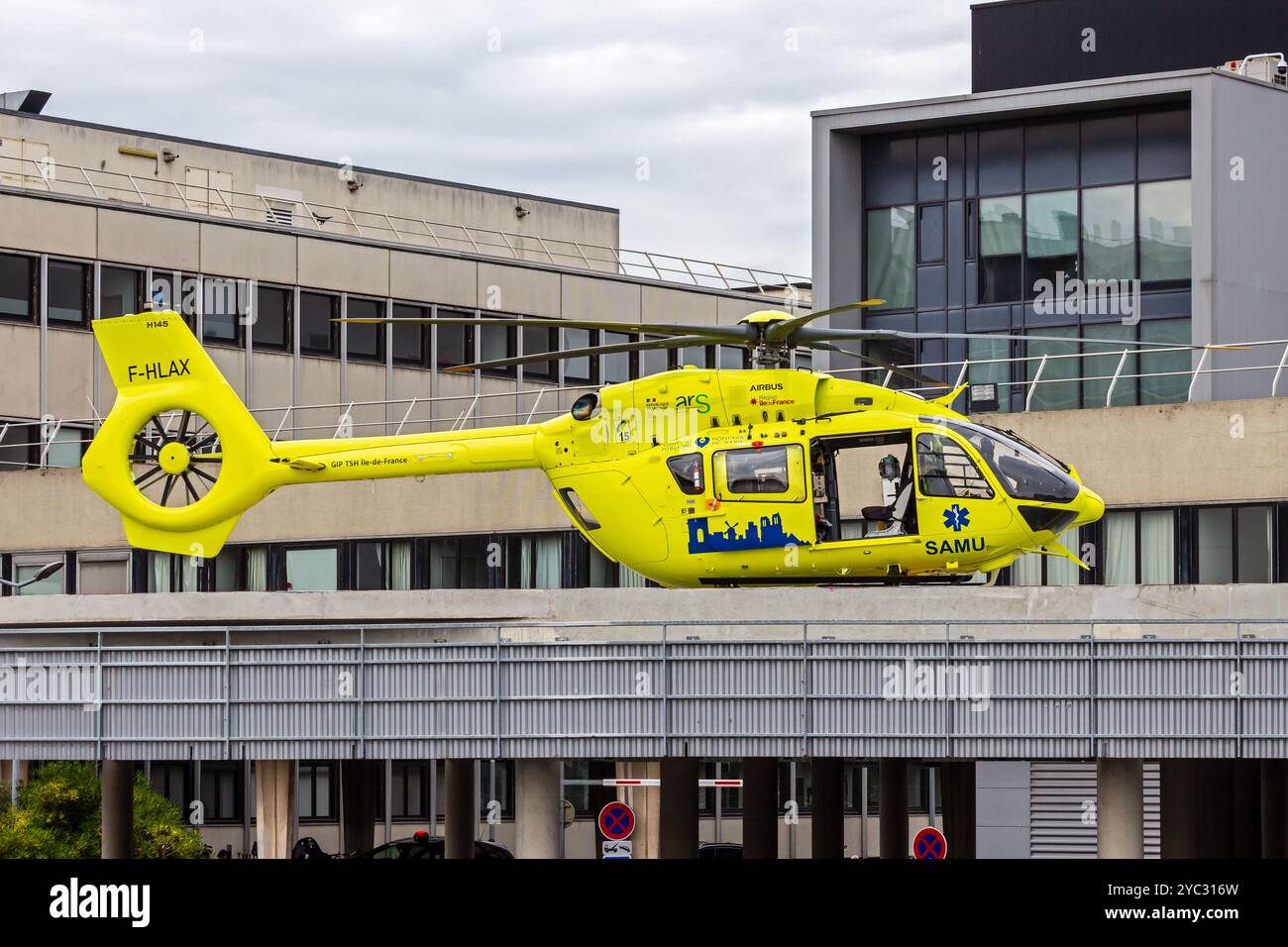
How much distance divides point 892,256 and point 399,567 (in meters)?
16.9

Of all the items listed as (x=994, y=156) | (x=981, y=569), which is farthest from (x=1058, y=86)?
(x=981, y=569)

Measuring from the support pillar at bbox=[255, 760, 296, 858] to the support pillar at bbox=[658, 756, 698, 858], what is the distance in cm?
2476

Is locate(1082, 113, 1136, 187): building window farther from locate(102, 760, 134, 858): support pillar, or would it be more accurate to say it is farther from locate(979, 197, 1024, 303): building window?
locate(102, 760, 134, 858): support pillar

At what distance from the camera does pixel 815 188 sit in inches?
2152

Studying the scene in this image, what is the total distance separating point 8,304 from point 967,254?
24.6 meters

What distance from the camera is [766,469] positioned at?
29984mm

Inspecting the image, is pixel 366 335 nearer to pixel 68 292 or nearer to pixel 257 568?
pixel 68 292

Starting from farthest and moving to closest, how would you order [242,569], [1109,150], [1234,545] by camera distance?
[1109,150] < [242,569] < [1234,545]

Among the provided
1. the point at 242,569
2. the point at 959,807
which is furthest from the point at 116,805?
the point at 959,807

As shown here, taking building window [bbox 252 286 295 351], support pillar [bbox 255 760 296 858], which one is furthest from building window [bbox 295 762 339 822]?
building window [bbox 252 286 295 351]

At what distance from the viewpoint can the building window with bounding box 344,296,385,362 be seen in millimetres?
58875

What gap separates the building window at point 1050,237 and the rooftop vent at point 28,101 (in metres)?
35.0

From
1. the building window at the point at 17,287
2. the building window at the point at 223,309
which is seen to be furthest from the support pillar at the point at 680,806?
the building window at the point at 17,287

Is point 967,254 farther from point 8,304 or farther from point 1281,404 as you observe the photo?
point 8,304
